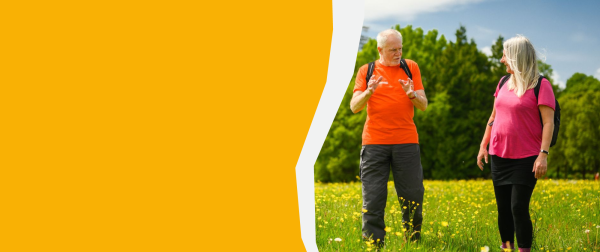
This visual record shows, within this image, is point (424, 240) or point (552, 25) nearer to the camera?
point (552, 25)

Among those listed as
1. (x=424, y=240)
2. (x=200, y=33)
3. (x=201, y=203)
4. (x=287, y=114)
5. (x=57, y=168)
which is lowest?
(x=424, y=240)

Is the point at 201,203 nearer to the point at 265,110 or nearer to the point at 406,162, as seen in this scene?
the point at 265,110

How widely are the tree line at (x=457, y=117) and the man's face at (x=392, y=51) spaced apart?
0.83 metres

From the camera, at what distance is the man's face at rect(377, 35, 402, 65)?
3527 millimetres

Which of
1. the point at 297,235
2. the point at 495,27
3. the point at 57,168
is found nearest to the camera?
the point at 57,168

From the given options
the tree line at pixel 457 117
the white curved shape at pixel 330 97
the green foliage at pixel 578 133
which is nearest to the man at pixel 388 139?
the white curved shape at pixel 330 97

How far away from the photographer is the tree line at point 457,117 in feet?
11.7

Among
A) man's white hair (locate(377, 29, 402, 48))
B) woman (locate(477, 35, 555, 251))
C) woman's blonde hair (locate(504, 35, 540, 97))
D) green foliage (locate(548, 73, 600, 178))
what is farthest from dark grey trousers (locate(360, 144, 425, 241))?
green foliage (locate(548, 73, 600, 178))

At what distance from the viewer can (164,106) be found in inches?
116

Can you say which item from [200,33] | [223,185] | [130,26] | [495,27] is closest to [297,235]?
[223,185]

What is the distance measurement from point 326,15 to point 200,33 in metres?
0.71

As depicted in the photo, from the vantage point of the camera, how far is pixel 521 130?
3.27m

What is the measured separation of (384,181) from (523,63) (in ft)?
3.67

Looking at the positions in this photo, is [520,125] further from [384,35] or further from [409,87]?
[384,35]
